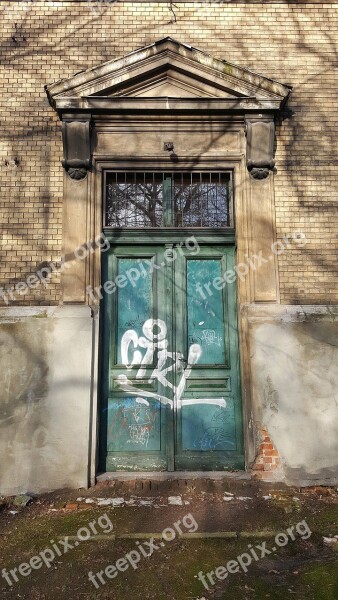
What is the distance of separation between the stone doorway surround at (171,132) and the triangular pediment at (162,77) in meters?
0.01

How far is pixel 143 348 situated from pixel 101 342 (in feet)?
1.70

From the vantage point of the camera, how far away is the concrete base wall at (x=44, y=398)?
533 cm

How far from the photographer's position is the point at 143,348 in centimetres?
588

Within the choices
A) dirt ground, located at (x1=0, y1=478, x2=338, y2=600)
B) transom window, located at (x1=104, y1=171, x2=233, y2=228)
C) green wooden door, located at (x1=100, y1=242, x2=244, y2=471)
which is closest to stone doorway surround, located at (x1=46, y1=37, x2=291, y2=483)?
transom window, located at (x1=104, y1=171, x2=233, y2=228)

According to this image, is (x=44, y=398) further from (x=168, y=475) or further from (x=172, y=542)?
(x=172, y=542)

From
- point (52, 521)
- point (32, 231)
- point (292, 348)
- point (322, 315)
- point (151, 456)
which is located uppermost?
point (32, 231)

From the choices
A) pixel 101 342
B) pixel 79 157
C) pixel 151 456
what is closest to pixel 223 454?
pixel 151 456

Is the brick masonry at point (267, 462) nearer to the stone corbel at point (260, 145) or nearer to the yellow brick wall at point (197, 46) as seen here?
the yellow brick wall at point (197, 46)

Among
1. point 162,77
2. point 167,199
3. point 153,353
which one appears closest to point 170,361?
point 153,353

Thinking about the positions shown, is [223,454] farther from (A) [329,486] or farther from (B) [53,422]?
(B) [53,422]

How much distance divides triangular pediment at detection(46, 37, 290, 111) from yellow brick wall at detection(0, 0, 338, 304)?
0.45 m

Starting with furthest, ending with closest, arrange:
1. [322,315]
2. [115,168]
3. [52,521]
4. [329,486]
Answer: [115,168]
[322,315]
[329,486]
[52,521]

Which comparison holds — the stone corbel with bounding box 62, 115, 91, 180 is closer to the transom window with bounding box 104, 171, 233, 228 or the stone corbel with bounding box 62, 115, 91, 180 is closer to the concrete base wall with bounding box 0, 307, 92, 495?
the transom window with bounding box 104, 171, 233, 228

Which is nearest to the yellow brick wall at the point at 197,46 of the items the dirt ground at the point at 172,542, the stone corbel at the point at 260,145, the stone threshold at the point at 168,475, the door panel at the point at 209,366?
the stone corbel at the point at 260,145
